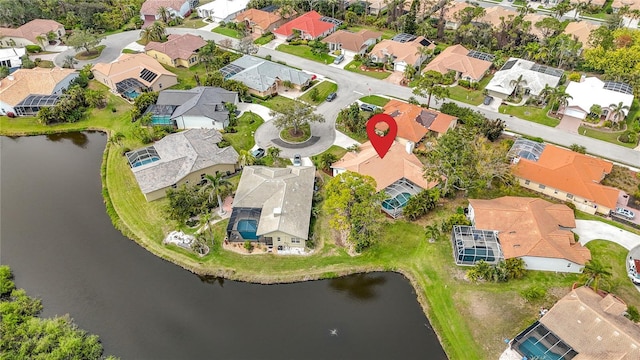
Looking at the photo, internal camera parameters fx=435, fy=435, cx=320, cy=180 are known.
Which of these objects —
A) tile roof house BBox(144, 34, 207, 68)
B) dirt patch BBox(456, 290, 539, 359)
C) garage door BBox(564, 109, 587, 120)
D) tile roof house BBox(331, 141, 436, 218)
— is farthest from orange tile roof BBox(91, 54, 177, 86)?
garage door BBox(564, 109, 587, 120)

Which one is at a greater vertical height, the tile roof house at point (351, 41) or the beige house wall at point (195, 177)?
the tile roof house at point (351, 41)

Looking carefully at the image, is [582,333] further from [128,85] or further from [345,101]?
[128,85]

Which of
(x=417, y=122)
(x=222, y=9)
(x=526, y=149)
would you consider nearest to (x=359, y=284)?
(x=417, y=122)

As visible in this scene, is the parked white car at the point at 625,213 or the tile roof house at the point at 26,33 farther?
the tile roof house at the point at 26,33

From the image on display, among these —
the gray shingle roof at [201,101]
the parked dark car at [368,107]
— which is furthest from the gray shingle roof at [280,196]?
the parked dark car at [368,107]

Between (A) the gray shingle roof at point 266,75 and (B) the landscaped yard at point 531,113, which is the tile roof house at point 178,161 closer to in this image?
(A) the gray shingle roof at point 266,75

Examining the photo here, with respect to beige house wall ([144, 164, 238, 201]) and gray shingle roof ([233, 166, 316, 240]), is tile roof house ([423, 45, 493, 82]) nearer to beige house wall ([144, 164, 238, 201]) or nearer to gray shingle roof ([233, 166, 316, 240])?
gray shingle roof ([233, 166, 316, 240])
